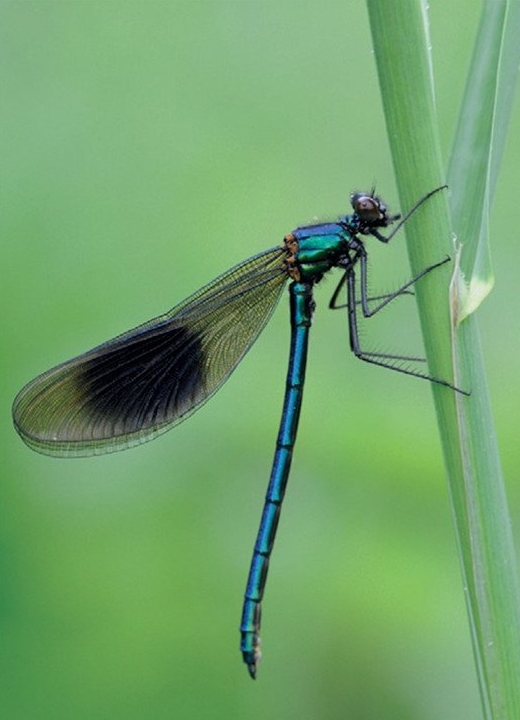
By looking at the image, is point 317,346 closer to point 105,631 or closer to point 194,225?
point 194,225

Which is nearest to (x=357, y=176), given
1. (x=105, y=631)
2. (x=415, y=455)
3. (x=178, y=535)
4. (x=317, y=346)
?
(x=317, y=346)

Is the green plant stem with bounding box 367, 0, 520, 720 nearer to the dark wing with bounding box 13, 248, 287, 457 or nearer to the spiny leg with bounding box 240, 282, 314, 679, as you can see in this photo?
the spiny leg with bounding box 240, 282, 314, 679

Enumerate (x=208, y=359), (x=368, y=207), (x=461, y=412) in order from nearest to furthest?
(x=461, y=412), (x=368, y=207), (x=208, y=359)

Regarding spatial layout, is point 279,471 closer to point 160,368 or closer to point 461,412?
point 160,368

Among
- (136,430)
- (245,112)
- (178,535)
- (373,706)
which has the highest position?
(245,112)

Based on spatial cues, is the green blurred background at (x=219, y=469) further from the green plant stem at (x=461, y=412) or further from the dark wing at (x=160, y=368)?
the green plant stem at (x=461, y=412)

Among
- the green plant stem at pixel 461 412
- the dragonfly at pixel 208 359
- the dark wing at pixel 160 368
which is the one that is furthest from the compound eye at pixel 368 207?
the green plant stem at pixel 461 412

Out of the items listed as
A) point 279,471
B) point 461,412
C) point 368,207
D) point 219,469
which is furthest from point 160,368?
point 461,412
